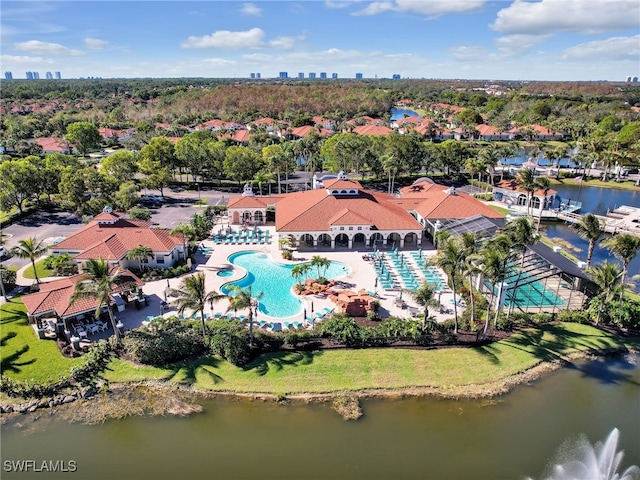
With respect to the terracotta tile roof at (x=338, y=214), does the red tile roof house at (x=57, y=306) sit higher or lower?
lower

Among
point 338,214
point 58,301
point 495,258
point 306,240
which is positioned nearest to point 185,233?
point 306,240

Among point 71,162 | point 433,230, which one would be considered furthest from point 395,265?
point 71,162

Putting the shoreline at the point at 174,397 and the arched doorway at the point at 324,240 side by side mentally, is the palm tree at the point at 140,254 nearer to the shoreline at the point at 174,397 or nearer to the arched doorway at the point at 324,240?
the shoreline at the point at 174,397

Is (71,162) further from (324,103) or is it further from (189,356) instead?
(324,103)

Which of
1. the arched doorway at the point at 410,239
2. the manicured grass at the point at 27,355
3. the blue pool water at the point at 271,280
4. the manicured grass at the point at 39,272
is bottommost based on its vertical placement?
the manicured grass at the point at 27,355

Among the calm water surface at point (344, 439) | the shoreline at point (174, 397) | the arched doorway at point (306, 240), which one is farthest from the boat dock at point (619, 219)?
the shoreline at point (174, 397)

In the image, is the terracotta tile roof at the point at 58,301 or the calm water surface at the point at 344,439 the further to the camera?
the terracotta tile roof at the point at 58,301
